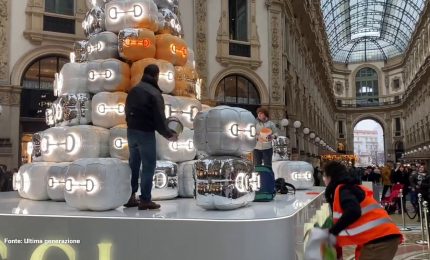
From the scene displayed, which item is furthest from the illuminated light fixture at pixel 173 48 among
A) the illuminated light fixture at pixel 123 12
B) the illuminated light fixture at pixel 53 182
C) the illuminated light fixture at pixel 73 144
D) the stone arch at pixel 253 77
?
the stone arch at pixel 253 77

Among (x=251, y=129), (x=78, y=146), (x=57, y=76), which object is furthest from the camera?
(x=57, y=76)

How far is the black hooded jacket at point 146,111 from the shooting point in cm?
454

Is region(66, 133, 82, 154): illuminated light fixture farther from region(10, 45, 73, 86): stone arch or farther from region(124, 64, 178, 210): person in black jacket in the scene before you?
region(10, 45, 73, 86): stone arch

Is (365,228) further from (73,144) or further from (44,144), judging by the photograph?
(44,144)

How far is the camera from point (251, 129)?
4715mm

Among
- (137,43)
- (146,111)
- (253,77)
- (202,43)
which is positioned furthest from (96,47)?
(253,77)

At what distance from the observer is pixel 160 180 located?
5766 mm

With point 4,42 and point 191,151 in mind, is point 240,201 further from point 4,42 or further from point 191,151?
point 4,42

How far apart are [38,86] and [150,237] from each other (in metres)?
15.8

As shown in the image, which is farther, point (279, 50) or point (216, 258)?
point (279, 50)

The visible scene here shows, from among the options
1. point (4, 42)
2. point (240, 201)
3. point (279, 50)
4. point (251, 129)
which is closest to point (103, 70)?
point (251, 129)

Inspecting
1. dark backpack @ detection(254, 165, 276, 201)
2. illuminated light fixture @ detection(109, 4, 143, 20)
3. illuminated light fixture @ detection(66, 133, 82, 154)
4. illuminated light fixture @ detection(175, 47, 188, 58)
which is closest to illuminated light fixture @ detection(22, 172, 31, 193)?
illuminated light fixture @ detection(66, 133, 82, 154)

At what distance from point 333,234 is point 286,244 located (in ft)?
1.78

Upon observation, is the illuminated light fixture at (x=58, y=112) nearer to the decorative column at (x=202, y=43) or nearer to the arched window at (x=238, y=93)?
the decorative column at (x=202, y=43)
